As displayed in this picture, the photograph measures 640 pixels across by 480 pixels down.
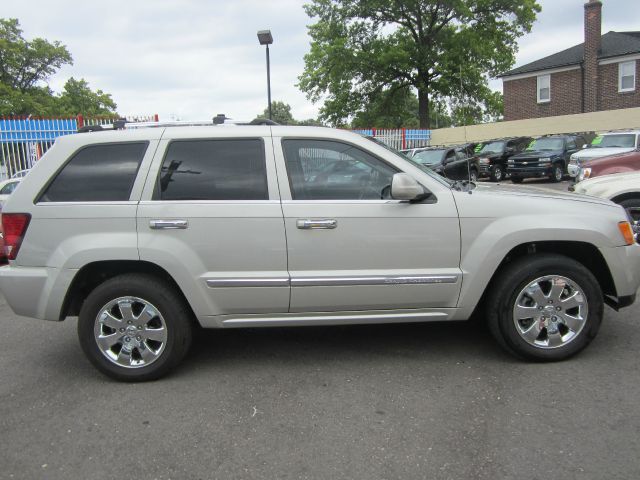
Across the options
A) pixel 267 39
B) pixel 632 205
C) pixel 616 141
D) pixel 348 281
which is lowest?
pixel 348 281

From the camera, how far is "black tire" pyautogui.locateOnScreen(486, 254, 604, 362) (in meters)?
3.88

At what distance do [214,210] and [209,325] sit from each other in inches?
33.3

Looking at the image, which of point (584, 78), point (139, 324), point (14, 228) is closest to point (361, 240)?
point (139, 324)

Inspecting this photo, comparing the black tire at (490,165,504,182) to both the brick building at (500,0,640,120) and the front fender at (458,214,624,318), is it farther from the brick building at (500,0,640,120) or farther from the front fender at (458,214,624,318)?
the front fender at (458,214,624,318)

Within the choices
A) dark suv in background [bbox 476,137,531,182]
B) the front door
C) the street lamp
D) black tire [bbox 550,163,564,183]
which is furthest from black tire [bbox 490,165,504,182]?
the front door

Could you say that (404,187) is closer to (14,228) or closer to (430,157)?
(14,228)

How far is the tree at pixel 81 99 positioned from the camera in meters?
55.3

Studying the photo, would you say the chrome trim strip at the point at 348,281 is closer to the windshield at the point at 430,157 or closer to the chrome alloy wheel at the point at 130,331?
the chrome alloy wheel at the point at 130,331

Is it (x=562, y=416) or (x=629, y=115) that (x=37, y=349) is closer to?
(x=562, y=416)

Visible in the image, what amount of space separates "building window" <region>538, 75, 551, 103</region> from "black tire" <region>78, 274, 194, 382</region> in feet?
107

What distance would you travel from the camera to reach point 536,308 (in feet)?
12.9

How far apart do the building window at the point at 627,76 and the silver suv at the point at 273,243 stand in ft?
94.6

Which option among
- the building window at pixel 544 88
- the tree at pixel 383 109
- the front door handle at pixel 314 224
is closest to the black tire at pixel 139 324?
the front door handle at pixel 314 224

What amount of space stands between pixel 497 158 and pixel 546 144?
1986mm
